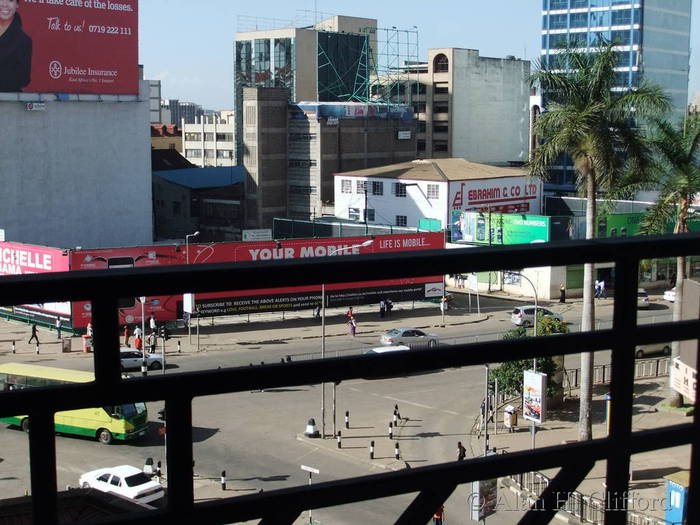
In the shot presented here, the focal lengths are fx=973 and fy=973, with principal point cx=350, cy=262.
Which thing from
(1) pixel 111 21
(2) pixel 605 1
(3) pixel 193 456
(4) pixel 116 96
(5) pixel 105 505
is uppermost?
(2) pixel 605 1

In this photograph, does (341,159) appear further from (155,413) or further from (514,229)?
(155,413)

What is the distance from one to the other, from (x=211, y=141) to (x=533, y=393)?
70502mm

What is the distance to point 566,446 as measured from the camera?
1.85 meters

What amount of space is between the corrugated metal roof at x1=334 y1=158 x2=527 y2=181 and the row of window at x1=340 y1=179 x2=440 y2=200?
0.34 m

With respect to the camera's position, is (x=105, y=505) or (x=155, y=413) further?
(x=105, y=505)

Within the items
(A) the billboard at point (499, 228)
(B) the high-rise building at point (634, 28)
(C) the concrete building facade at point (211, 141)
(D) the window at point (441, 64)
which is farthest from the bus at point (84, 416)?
(C) the concrete building facade at point (211, 141)

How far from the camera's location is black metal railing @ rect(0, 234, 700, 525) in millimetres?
1439

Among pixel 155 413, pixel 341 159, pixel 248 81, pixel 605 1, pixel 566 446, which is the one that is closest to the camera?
pixel 155 413

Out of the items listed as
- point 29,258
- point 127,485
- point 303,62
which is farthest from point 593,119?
point 303,62

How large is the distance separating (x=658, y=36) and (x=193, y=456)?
70213 millimetres

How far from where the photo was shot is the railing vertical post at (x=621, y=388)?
1843 millimetres

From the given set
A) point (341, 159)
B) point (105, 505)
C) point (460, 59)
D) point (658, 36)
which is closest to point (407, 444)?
point (105, 505)

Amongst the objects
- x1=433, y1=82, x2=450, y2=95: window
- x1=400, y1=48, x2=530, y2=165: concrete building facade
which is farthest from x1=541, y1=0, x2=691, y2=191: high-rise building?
x1=433, y1=82, x2=450, y2=95: window

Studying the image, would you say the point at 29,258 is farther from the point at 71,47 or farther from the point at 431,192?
the point at 431,192
